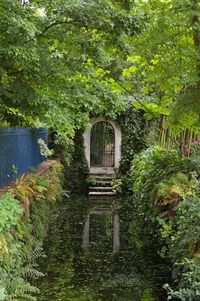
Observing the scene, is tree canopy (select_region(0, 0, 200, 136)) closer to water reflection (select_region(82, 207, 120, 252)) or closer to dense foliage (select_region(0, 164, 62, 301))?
dense foliage (select_region(0, 164, 62, 301))

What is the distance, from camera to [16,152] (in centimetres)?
981

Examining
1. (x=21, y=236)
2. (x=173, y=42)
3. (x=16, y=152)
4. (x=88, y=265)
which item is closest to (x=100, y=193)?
(x=16, y=152)

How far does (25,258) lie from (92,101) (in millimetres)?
2863

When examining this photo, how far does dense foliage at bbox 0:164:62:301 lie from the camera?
5.58m

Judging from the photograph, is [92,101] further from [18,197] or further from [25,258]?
[25,258]

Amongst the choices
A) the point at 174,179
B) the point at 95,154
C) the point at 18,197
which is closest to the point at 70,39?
the point at 18,197

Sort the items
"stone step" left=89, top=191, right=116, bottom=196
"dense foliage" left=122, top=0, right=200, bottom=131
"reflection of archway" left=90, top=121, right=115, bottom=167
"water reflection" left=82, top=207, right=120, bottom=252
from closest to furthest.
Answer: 1. "dense foliage" left=122, top=0, right=200, bottom=131
2. "water reflection" left=82, top=207, right=120, bottom=252
3. "stone step" left=89, top=191, right=116, bottom=196
4. "reflection of archway" left=90, top=121, right=115, bottom=167

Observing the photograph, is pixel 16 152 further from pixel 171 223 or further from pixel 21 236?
pixel 171 223

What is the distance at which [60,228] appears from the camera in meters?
11.4

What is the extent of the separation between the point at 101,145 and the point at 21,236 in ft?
46.4

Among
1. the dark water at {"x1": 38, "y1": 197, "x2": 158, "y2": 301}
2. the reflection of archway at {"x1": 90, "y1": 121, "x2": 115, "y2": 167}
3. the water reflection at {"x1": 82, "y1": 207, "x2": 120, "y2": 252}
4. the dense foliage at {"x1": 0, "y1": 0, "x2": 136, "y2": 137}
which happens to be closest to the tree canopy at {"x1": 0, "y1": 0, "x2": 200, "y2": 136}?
the dense foliage at {"x1": 0, "y1": 0, "x2": 136, "y2": 137}

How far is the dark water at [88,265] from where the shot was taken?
687cm

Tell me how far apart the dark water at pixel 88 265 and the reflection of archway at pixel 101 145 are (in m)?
7.71

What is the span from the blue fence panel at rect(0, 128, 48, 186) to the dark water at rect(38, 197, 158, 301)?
69.2 inches
